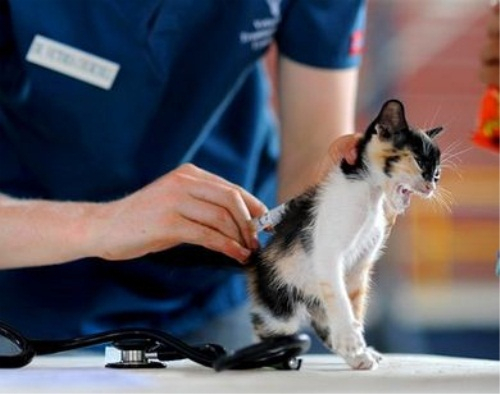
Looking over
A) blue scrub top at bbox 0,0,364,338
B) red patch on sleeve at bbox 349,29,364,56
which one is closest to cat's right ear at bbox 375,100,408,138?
blue scrub top at bbox 0,0,364,338

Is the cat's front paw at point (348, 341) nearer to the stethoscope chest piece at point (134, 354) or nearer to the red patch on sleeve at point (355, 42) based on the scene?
the stethoscope chest piece at point (134, 354)

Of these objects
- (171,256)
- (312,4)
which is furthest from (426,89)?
(171,256)

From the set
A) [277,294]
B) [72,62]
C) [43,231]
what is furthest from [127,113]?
[277,294]

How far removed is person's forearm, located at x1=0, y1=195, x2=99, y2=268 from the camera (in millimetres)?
1020

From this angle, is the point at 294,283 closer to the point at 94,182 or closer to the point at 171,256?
the point at 171,256

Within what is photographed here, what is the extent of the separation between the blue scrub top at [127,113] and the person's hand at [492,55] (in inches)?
9.5

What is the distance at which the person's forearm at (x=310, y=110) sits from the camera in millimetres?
1363

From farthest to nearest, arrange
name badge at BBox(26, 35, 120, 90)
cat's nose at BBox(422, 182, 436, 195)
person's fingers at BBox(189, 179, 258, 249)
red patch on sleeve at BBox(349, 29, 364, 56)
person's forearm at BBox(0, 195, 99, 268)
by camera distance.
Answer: red patch on sleeve at BBox(349, 29, 364, 56) < name badge at BBox(26, 35, 120, 90) < person's forearm at BBox(0, 195, 99, 268) < person's fingers at BBox(189, 179, 258, 249) < cat's nose at BBox(422, 182, 436, 195)

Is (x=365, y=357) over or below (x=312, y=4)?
below

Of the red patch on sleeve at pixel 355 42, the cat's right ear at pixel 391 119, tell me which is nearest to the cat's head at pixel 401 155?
the cat's right ear at pixel 391 119

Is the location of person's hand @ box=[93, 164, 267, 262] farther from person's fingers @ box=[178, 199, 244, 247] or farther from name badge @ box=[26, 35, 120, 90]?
name badge @ box=[26, 35, 120, 90]

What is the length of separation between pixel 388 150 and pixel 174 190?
0.22m

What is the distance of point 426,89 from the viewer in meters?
4.27

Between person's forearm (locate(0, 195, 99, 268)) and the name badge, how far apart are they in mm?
179
